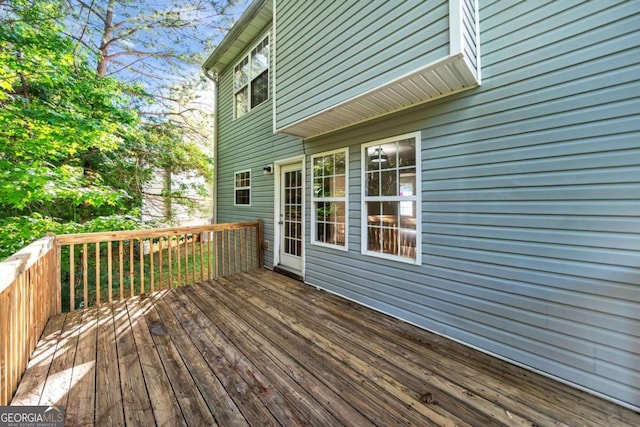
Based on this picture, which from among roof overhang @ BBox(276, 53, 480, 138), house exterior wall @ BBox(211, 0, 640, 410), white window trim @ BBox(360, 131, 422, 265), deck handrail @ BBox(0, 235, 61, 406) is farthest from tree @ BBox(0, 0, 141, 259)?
white window trim @ BBox(360, 131, 422, 265)

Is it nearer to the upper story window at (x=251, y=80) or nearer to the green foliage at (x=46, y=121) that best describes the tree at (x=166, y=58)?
the green foliage at (x=46, y=121)

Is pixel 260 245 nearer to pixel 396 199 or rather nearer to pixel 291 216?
pixel 291 216

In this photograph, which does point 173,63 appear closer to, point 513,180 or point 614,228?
point 513,180

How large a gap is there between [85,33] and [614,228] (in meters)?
9.67

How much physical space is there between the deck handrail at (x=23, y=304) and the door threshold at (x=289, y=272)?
3023 mm

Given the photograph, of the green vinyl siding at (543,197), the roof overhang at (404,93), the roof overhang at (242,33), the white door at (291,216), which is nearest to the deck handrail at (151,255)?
the white door at (291,216)

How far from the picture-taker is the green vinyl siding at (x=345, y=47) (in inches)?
81.2

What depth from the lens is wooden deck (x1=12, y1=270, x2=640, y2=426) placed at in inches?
60.7

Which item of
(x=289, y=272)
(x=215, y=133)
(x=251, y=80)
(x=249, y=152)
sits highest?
(x=251, y=80)

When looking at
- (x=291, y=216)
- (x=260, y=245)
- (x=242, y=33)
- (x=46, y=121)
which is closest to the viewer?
(x=46, y=121)

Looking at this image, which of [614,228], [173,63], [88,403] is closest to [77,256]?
[173,63]

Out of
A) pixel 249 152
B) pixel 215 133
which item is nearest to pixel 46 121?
pixel 249 152

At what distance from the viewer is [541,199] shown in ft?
6.34

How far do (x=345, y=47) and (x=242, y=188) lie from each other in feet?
13.7
